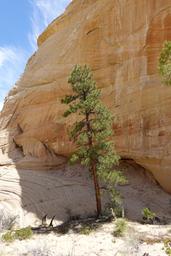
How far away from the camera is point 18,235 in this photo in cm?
1669

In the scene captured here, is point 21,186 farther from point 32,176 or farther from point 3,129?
point 3,129

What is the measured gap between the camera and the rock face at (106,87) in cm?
2203

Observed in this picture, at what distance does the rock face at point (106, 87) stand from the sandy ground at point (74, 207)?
1522 millimetres

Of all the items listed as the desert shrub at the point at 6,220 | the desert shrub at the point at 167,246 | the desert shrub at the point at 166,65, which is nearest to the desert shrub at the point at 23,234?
the desert shrub at the point at 6,220

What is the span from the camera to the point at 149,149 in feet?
71.9

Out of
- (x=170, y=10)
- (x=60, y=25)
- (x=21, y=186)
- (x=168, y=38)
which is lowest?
(x=21, y=186)

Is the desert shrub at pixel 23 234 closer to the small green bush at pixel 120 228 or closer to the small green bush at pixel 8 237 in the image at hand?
the small green bush at pixel 8 237

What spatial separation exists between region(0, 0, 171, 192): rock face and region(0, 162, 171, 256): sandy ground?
152 centimetres

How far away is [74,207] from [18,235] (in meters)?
4.66

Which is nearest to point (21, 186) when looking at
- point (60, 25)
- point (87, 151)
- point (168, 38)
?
point (87, 151)

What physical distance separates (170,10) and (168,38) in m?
1.82

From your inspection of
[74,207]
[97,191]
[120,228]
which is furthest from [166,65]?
[74,207]

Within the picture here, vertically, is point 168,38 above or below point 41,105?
above

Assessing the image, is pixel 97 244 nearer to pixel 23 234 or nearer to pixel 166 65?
pixel 23 234
